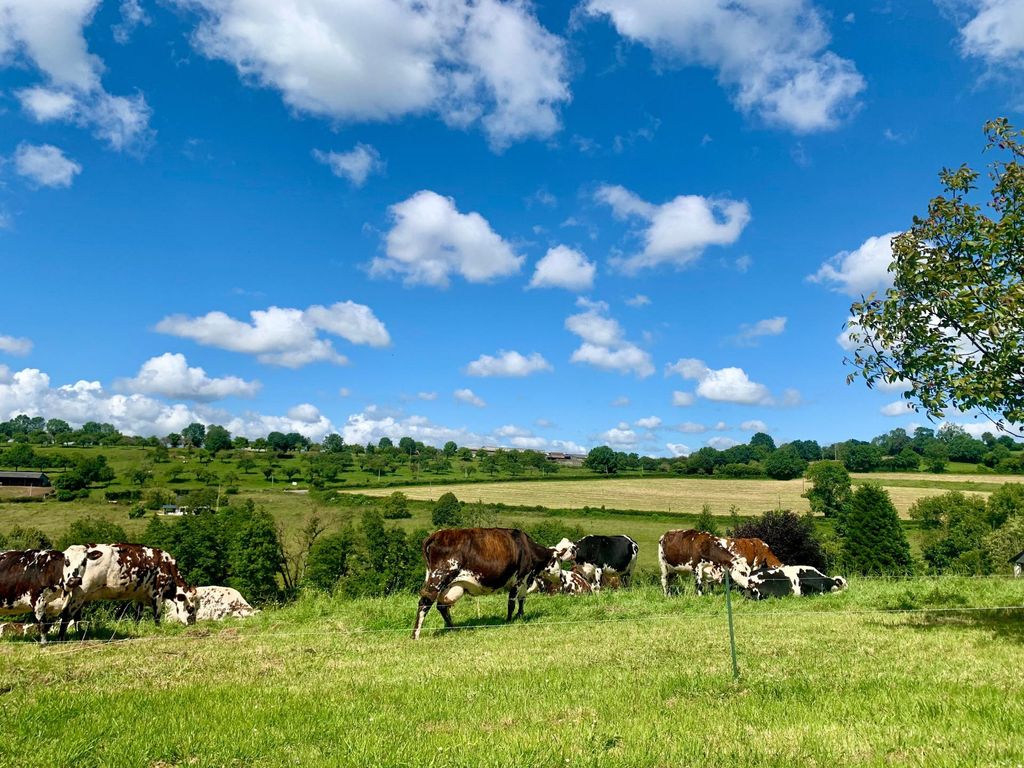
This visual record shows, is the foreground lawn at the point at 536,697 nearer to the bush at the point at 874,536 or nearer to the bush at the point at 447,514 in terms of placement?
the bush at the point at 874,536

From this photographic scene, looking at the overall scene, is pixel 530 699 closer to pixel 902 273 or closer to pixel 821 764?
pixel 821 764

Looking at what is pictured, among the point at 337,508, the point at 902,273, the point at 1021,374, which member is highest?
the point at 902,273

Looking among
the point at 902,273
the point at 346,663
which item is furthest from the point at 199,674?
the point at 902,273

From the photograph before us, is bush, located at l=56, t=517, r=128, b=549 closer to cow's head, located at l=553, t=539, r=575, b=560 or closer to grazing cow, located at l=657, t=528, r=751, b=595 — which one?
cow's head, located at l=553, t=539, r=575, b=560

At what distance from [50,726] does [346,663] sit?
14.3 feet

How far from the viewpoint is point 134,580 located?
55.7 feet

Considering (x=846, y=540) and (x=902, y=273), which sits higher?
(x=902, y=273)

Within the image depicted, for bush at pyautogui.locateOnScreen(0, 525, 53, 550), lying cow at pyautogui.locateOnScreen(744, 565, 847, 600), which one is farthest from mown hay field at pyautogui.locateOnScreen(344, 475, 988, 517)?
lying cow at pyautogui.locateOnScreen(744, 565, 847, 600)

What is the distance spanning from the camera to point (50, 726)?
616 centimetres

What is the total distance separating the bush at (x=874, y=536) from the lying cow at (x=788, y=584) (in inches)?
2076

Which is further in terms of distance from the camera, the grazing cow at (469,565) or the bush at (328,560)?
the bush at (328,560)

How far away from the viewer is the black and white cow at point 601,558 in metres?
25.8

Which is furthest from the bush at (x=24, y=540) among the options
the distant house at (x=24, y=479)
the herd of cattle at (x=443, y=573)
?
the herd of cattle at (x=443, y=573)

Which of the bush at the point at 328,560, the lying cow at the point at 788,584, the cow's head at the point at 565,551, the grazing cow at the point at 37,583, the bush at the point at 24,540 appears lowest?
the bush at the point at 328,560
